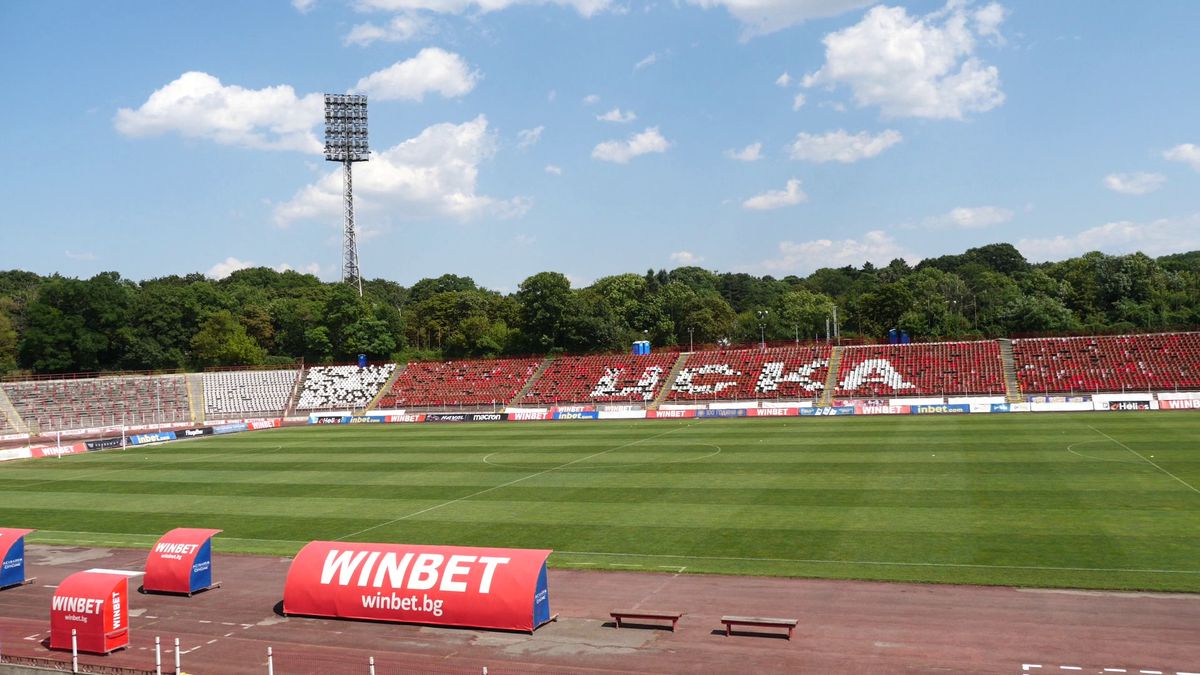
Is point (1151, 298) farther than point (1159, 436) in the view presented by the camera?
Yes

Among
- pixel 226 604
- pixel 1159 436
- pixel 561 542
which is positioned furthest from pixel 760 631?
pixel 1159 436

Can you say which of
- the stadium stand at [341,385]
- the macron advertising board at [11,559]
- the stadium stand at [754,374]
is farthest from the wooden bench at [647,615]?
the stadium stand at [341,385]

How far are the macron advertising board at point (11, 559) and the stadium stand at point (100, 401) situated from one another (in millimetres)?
57897

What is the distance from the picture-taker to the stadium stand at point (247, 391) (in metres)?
88.4

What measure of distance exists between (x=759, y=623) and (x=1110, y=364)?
61334 mm

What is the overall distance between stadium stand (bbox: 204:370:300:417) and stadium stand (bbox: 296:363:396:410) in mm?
2145

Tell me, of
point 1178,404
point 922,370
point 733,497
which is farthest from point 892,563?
point 922,370

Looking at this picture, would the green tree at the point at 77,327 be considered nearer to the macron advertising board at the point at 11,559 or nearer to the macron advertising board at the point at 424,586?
the macron advertising board at the point at 11,559

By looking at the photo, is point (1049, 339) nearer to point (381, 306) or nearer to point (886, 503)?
point (886, 503)

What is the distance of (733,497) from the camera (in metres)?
34.0

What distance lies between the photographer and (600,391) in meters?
81.8

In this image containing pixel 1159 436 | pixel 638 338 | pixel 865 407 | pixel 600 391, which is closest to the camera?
pixel 1159 436

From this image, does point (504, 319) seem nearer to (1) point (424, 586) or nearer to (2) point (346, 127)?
(2) point (346, 127)

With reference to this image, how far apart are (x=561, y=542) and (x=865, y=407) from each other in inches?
1692
